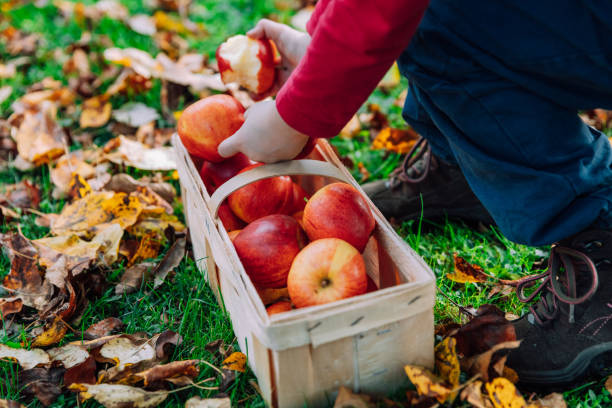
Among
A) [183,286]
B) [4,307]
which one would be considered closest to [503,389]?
[183,286]

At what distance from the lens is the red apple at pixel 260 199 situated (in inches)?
56.1

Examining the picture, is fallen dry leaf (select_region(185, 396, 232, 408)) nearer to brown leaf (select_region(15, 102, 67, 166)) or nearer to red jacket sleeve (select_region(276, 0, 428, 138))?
red jacket sleeve (select_region(276, 0, 428, 138))

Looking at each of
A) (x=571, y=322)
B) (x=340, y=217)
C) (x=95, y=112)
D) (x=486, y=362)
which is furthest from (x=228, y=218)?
(x=95, y=112)

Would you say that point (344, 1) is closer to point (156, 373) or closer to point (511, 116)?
point (511, 116)

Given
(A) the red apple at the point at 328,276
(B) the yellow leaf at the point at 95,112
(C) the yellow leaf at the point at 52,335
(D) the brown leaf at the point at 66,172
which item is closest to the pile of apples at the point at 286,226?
(A) the red apple at the point at 328,276

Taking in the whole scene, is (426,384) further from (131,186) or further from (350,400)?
(131,186)

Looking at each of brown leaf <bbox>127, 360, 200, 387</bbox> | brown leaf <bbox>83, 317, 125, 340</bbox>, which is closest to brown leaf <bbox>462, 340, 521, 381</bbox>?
brown leaf <bbox>127, 360, 200, 387</bbox>

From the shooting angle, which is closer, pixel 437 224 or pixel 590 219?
pixel 590 219

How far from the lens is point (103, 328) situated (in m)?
1.42

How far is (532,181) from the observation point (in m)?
1.25

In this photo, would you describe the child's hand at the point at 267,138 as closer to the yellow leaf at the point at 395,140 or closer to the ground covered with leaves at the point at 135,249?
the ground covered with leaves at the point at 135,249

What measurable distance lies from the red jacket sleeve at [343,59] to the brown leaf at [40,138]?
1274 millimetres

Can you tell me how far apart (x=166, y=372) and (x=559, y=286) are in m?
0.86

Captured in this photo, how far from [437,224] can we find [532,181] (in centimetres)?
59
